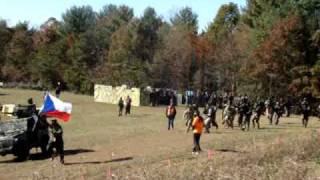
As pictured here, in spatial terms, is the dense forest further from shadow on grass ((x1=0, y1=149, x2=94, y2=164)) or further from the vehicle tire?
the vehicle tire

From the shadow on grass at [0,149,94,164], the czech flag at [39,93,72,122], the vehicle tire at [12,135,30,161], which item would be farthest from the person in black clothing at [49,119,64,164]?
the shadow on grass at [0,149,94,164]

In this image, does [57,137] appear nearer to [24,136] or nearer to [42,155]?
[24,136]

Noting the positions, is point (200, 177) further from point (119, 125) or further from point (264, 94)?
point (264, 94)

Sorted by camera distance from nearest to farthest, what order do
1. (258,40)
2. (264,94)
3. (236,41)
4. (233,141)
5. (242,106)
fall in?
(233,141)
(242,106)
(264,94)
(258,40)
(236,41)

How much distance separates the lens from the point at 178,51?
88.8m

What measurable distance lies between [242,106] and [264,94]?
1270 inches

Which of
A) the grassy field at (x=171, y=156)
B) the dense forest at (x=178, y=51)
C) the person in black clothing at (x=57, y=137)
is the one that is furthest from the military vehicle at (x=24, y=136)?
the dense forest at (x=178, y=51)

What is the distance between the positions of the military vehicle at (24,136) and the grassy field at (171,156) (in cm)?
54

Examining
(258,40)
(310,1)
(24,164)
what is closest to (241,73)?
(258,40)

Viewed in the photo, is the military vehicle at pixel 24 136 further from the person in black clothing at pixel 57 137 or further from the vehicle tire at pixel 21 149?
the person in black clothing at pixel 57 137

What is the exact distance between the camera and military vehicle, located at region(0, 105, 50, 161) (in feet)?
91.3

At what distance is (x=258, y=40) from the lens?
2923 inches

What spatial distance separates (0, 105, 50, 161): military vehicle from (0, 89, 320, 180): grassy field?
54 cm

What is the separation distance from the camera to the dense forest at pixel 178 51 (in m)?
66.9
